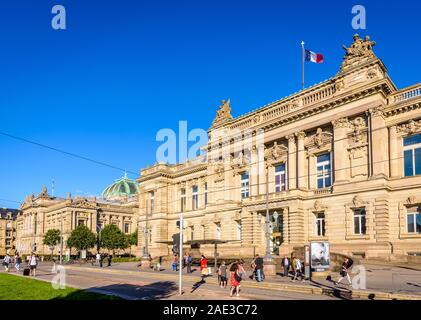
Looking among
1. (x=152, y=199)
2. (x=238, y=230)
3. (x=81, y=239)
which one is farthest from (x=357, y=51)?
(x=81, y=239)

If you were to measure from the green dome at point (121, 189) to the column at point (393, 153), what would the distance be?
115 m

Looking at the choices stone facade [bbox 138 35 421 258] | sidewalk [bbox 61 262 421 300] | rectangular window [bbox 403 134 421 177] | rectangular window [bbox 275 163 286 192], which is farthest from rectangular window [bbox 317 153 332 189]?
sidewalk [bbox 61 262 421 300]

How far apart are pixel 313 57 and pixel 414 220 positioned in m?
21.2

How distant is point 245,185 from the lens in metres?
60.8

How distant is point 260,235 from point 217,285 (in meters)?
24.5

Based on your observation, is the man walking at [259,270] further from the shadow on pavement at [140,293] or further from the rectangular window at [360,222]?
the rectangular window at [360,222]

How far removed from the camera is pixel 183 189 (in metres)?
76.6

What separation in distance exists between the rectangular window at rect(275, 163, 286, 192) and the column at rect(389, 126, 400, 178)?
46.0 feet

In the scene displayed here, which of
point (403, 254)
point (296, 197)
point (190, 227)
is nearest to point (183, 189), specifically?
point (190, 227)

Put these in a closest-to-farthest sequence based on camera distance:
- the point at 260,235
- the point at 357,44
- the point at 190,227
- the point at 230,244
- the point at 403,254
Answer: the point at 403,254
the point at 357,44
the point at 260,235
the point at 230,244
the point at 190,227

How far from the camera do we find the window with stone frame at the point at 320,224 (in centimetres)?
4901

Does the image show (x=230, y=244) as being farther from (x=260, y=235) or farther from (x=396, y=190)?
(x=396, y=190)

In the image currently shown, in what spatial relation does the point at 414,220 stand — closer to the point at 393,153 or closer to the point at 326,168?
the point at 393,153

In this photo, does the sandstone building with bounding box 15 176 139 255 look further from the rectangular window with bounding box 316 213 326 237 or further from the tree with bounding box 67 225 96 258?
the rectangular window with bounding box 316 213 326 237
